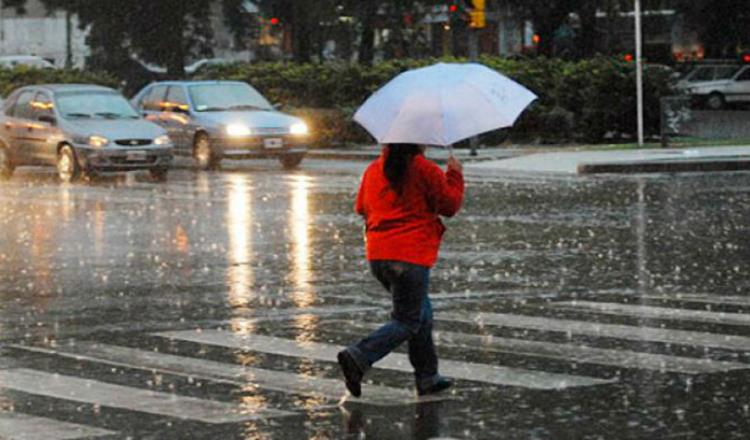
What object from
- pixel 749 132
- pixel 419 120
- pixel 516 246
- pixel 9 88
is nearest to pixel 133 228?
pixel 516 246

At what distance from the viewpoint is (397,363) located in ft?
36.2

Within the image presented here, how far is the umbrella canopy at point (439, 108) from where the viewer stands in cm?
925

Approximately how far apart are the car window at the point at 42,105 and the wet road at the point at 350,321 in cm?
748

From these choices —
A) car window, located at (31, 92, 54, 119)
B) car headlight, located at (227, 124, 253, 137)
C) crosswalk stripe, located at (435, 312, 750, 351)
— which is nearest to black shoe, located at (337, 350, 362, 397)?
crosswalk stripe, located at (435, 312, 750, 351)

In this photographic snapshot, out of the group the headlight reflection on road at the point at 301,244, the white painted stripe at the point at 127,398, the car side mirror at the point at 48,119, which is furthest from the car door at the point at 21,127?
the white painted stripe at the point at 127,398

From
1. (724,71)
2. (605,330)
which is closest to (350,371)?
(605,330)

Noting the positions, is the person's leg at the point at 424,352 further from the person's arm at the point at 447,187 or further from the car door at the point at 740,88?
the car door at the point at 740,88

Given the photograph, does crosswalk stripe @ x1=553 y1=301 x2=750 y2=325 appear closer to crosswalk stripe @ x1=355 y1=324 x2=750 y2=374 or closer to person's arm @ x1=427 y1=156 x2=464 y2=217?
crosswalk stripe @ x1=355 y1=324 x2=750 y2=374

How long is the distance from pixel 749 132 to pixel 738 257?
2517 centimetres

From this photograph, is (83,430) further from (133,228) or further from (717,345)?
(133,228)

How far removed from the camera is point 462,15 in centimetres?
3762

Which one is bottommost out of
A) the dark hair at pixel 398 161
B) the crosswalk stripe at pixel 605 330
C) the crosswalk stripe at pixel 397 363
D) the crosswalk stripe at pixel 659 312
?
the crosswalk stripe at pixel 659 312

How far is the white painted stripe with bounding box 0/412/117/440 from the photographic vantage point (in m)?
8.71

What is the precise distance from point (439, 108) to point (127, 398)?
2.19 meters
